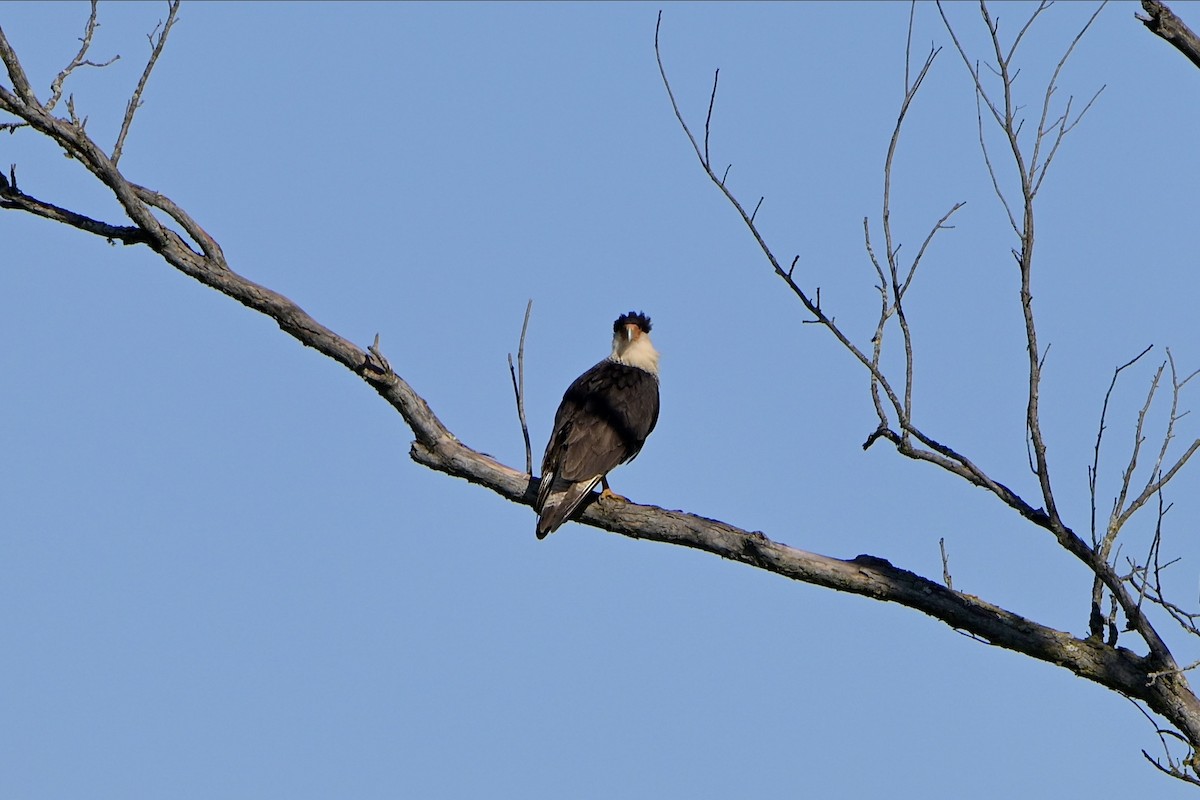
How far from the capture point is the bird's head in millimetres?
8961

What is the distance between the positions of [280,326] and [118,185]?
34.6 inches

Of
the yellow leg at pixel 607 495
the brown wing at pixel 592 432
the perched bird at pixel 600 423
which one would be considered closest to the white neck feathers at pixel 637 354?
the perched bird at pixel 600 423

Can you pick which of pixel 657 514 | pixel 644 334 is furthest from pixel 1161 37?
pixel 644 334

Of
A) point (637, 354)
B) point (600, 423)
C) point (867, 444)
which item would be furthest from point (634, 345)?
point (867, 444)

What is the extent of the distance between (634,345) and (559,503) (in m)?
3.08

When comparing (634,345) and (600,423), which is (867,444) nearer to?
(600,423)

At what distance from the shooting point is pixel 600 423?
719 cm

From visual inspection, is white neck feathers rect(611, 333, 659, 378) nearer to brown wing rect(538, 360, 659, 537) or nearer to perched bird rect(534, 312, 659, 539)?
perched bird rect(534, 312, 659, 539)

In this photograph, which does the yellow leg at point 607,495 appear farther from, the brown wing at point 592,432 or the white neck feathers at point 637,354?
the white neck feathers at point 637,354

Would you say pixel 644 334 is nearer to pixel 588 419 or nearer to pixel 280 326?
pixel 588 419

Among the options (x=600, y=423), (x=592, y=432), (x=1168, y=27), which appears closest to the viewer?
(x=1168, y=27)

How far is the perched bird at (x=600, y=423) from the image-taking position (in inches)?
243

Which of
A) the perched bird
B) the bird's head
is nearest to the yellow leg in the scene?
the perched bird

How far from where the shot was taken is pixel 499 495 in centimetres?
597
